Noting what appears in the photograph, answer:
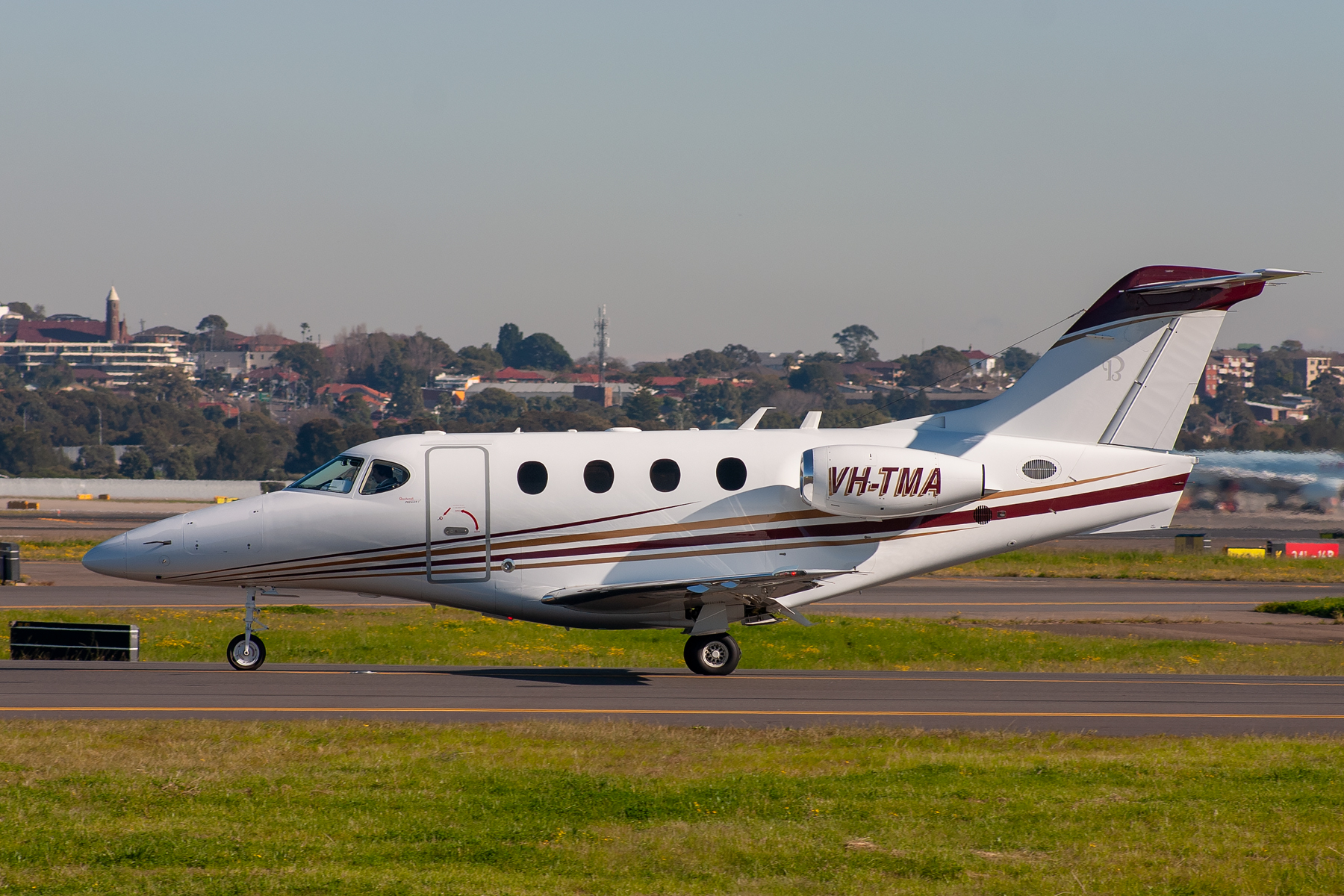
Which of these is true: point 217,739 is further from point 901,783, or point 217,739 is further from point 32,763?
point 901,783

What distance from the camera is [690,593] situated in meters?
20.3

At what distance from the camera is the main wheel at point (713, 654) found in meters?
21.4

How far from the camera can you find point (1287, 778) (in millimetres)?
13570

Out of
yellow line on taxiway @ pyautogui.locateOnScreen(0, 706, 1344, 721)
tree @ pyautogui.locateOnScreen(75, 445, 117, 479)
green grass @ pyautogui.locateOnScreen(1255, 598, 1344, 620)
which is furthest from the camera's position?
tree @ pyautogui.locateOnScreen(75, 445, 117, 479)

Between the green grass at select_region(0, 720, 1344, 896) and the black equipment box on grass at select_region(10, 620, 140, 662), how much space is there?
7.70 m

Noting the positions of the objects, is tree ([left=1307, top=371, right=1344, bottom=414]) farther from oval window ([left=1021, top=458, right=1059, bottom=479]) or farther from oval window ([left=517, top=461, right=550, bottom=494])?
oval window ([left=517, top=461, right=550, bottom=494])

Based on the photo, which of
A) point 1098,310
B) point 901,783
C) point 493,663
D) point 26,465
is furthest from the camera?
point 26,465

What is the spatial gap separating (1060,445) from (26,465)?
151m

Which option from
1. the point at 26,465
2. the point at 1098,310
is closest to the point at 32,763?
the point at 1098,310

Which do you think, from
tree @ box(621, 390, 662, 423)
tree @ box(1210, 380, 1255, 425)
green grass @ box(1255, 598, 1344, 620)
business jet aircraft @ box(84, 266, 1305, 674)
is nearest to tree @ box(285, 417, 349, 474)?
tree @ box(621, 390, 662, 423)

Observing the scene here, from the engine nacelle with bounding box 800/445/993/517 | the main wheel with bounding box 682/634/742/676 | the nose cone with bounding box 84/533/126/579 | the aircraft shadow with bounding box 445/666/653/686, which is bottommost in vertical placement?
the aircraft shadow with bounding box 445/666/653/686

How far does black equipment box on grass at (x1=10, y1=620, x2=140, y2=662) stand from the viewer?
23.4 metres

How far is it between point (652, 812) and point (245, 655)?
37.4ft

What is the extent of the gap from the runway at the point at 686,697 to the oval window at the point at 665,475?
3.12 meters
